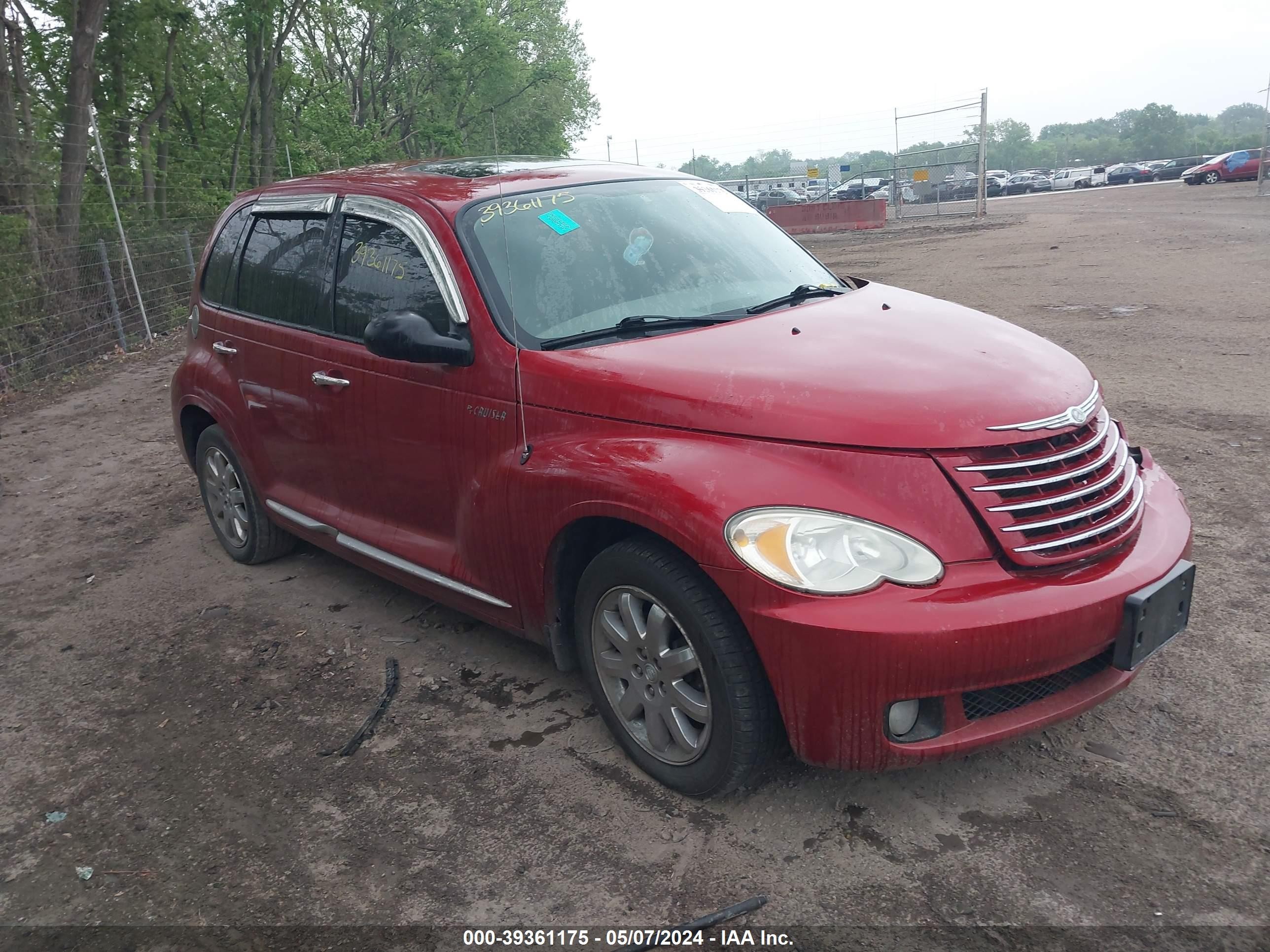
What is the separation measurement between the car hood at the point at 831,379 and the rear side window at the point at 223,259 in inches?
94.6

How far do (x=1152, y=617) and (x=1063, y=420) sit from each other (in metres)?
0.58

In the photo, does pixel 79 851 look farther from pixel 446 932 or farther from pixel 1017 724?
pixel 1017 724

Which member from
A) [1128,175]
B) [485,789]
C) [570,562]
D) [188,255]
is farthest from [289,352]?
[1128,175]

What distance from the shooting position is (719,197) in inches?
176

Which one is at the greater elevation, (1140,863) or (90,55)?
(90,55)

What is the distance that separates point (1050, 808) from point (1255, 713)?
3.03ft

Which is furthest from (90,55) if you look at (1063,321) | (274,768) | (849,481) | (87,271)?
(849,481)

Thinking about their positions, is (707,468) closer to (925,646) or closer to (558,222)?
(925,646)

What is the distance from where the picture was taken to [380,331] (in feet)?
11.1

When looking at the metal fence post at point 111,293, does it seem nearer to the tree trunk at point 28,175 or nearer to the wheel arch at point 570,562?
the tree trunk at point 28,175

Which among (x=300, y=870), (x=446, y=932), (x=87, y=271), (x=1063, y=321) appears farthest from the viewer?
(x=87, y=271)

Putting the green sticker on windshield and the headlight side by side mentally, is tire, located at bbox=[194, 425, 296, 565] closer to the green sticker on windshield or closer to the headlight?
the green sticker on windshield

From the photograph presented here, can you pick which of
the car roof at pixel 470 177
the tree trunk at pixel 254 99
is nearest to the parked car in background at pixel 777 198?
the tree trunk at pixel 254 99

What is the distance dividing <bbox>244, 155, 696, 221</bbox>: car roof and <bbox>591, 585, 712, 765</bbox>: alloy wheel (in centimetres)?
162
